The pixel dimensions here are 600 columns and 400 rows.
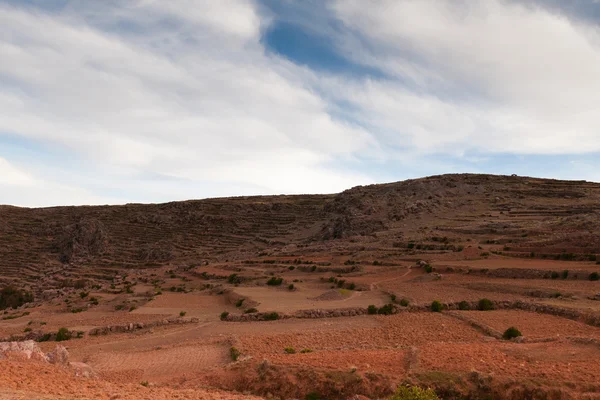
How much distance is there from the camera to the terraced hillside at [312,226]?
4106 cm

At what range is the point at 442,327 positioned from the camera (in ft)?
65.4

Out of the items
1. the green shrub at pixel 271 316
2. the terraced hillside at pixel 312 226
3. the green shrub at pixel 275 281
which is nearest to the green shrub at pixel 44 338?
the green shrub at pixel 271 316

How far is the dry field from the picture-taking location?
13.0 metres

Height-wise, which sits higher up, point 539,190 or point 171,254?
point 539,190

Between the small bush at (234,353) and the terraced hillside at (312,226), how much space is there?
79.0ft

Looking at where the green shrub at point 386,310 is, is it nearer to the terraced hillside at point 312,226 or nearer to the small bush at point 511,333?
the small bush at point 511,333

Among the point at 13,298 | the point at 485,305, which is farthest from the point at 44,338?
the point at 485,305

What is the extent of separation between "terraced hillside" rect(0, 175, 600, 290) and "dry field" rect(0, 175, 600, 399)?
333mm

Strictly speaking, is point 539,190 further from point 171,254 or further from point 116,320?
point 116,320

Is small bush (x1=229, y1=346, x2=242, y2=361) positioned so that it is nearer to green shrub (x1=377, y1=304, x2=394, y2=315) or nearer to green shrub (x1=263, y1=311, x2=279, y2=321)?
green shrub (x1=263, y1=311, x2=279, y2=321)

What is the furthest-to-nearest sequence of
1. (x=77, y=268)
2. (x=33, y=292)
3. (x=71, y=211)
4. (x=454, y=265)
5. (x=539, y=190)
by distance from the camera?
(x=71, y=211) → (x=539, y=190) → (x=77, y=268) → (x=33, y=292) → (x=454, y=265)

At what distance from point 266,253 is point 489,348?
3392 cm

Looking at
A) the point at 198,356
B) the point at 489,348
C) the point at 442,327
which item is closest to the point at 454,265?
the point at 442,327

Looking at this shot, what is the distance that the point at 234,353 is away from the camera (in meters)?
17.3
